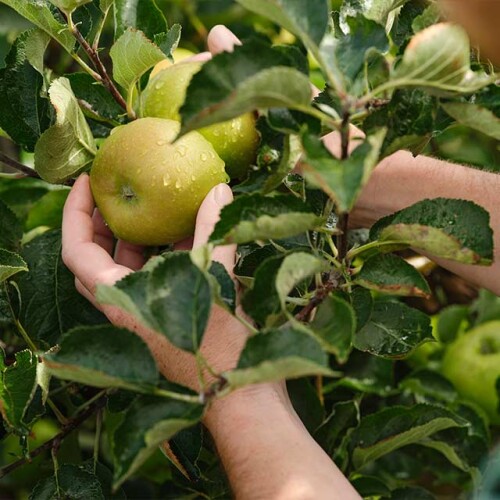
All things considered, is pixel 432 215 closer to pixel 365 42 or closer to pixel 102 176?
pixel 365 42

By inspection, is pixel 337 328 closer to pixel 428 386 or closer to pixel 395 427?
pixel 395 427

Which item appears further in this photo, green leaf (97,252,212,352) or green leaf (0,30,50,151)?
green leaf (0,30,50,151)

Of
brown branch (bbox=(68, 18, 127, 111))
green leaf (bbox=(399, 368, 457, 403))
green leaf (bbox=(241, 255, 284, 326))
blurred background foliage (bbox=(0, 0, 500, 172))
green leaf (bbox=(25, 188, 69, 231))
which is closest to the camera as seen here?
green leaf (bbox=(241, 255, 284, 326))

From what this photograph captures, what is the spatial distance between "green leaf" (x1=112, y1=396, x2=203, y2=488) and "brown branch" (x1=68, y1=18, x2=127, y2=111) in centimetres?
43

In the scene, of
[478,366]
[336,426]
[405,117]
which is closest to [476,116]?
[405,117]

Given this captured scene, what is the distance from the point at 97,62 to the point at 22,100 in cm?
10

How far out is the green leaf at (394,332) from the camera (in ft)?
2.58

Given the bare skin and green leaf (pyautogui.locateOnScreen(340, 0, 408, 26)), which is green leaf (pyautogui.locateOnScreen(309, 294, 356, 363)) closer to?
the bare skin

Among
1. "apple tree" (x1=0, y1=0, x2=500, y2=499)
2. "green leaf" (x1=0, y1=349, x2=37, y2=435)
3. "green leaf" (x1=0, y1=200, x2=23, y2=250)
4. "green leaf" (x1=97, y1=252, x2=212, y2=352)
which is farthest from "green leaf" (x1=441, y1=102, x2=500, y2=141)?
"green leaf" (x1=0, y1=200, x2=23, y2=250)

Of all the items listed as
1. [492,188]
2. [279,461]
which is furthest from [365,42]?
[492,188]

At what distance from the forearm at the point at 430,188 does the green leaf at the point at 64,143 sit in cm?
38

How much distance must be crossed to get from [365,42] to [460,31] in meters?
0.09

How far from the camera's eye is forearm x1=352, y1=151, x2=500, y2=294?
1.01m

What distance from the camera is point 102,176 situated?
2.66 feet
